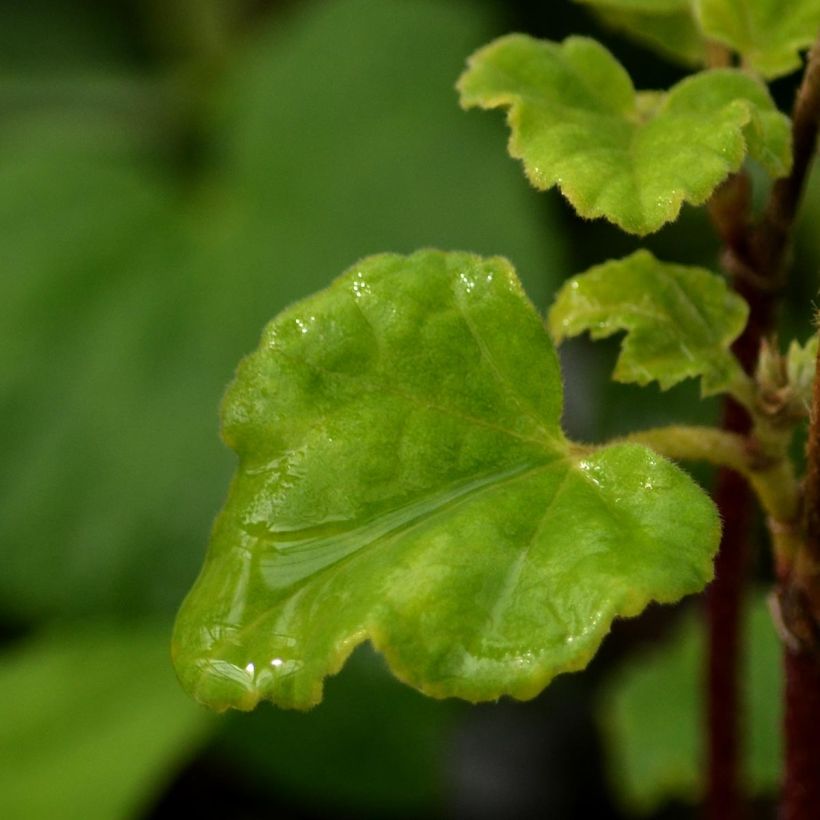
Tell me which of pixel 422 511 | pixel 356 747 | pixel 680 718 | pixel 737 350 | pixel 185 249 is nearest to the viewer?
pixel 422 511

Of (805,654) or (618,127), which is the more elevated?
(618,127)

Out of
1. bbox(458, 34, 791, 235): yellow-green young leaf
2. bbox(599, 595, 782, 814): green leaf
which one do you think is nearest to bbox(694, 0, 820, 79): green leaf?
bbox(458, 34, 791, 235): yellow-green young leaf

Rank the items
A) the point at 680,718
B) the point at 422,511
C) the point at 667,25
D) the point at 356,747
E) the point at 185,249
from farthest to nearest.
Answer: the point at 185,249 → the point at 356,747 → the point at 680,718 → the point at 667,25 → the point at 422,511

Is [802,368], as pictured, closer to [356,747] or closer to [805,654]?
[805,654]

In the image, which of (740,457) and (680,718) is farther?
(680,718)

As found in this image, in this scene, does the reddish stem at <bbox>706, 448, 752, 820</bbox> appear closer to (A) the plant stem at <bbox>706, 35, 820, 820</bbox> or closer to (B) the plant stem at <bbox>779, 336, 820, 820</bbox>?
(A) the plant stem at <bbox>706, 35, 820, 820</bbox>

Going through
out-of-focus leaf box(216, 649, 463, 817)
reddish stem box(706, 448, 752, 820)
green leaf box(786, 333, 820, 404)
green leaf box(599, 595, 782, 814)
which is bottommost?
out-of-focus leaf box(216, 649, 463, 817)

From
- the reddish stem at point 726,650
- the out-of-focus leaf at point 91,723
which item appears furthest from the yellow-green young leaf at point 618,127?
the out-of-focus leaf at point 91,723

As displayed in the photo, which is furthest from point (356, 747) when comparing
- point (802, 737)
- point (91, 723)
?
point (802, 737)
